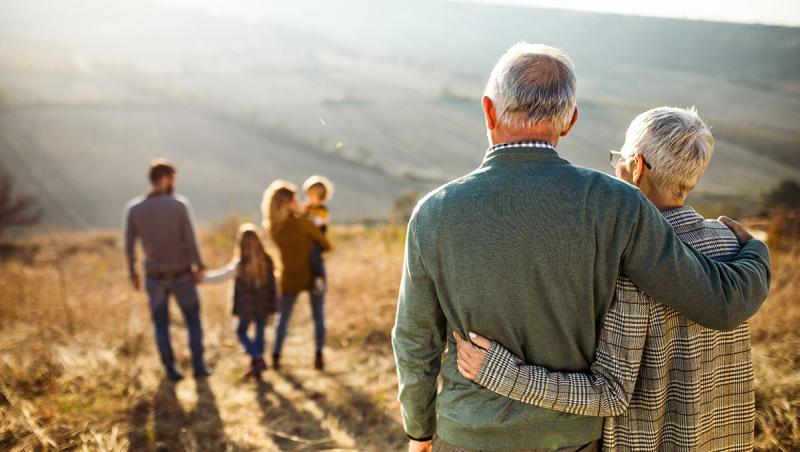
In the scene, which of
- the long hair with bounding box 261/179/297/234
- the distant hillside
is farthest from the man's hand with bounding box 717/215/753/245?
the distant hillside

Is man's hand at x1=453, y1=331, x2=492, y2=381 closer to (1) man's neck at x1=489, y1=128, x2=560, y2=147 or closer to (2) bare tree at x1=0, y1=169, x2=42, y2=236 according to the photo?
(1) man's neck at x1=489, y1=128, x2=560, y2=147

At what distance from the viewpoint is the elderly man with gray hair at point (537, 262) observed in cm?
128

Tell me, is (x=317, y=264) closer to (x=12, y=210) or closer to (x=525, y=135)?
(x=525, y=135)

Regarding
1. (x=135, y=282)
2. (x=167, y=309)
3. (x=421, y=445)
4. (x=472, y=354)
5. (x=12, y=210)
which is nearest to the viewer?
(x=472, y=354)

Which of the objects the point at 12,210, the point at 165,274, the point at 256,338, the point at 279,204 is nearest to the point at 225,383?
the point at 256,338

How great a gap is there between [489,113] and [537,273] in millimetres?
445

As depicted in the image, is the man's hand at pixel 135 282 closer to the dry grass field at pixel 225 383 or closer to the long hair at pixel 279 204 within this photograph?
the dry grass field at pixel 225 383

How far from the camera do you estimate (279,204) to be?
4441mm

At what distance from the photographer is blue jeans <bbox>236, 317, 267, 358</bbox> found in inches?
182

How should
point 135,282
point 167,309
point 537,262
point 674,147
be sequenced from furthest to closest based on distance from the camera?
point 135,282 → point 167,309 → point 674,147 → point 537,262

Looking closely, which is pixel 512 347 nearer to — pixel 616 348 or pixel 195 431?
pixel 616 348

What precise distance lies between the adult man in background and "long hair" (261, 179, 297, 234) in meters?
0.70

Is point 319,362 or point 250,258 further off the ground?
point 250,258

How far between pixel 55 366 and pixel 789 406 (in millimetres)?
5154
